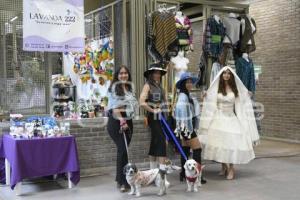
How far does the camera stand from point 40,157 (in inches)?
Answer: 195

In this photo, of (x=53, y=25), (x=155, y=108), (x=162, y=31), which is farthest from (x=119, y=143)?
(x=162, y=31)

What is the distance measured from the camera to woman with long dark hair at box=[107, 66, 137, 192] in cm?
498

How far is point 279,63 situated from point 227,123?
4.26 meters

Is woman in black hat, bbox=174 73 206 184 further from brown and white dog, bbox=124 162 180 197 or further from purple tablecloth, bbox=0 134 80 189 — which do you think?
purple tablecloth, bbox=0 134 80 189

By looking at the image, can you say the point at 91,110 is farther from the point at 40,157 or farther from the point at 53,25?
the point at 40,157

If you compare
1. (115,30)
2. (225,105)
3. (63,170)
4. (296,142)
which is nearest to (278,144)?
(296,142)

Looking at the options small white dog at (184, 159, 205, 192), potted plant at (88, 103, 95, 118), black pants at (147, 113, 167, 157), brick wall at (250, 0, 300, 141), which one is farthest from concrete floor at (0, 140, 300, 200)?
brick wall at (250, 0, 300, 141)

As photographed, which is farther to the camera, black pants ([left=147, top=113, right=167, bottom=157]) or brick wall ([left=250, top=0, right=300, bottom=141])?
brick wall ([left=250, top=0, right=300, bottom=141])

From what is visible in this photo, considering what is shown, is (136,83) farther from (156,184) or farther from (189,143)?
(156,184)

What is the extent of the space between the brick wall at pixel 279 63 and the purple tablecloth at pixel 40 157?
570cm

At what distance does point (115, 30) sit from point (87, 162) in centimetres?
217

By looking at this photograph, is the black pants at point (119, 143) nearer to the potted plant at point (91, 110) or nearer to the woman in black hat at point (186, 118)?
the woman in black hat at point (186, 118)

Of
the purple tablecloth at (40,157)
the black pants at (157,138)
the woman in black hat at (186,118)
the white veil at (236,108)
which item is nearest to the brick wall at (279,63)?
the white veil at (236,108)

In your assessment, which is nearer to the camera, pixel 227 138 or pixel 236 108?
pixel 227 138
